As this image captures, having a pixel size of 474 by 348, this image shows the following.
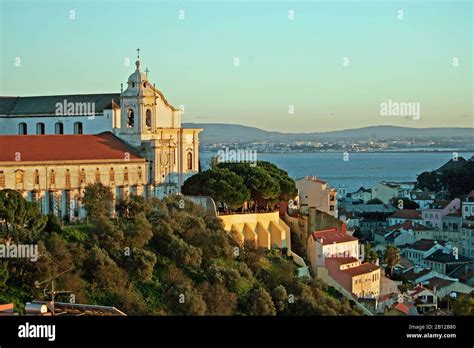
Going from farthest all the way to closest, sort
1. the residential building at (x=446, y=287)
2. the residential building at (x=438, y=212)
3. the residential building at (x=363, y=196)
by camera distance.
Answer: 1. the residential building at (x=363, y=196)
2. the residential building at (x=438, y=212)
3. the residential building at (x=446, y=287)

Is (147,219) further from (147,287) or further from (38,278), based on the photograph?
(38,278)

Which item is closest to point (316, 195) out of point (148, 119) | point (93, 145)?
point (148, 119)

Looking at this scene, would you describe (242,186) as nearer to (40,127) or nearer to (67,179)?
(67,179)

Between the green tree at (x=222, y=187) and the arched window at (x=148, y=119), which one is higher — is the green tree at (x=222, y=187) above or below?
below

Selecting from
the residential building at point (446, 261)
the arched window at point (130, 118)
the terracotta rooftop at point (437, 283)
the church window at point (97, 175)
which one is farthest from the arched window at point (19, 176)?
the residential building at point (446, 261)

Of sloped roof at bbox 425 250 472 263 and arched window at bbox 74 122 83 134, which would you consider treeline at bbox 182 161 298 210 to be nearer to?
arched window at bbox 74 122 83 134

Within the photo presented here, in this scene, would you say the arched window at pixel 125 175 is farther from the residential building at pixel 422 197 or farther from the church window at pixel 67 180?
the residential building at pixel 422 197
